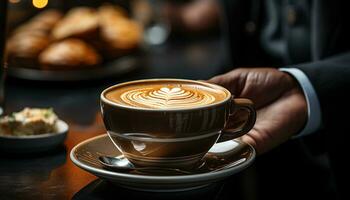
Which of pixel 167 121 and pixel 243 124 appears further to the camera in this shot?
pixel 243 124

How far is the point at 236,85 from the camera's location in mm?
1212

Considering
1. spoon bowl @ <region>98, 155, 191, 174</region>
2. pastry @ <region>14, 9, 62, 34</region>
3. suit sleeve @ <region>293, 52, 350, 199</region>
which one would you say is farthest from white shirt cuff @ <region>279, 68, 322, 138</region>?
pastry @ <region>14, 9, 62, 34</region>

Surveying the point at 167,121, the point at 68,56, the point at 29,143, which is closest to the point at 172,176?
the point at 167,121

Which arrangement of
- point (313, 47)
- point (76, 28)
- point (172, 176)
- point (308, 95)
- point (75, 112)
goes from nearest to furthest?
point (172, 176) → point (308, 95) → point (75, 112) → point (313, 47) → point (76, 28)

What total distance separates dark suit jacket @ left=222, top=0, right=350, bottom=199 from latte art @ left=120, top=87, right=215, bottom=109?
16.9 inches

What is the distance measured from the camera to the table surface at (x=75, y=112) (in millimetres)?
889

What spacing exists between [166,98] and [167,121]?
72 mm

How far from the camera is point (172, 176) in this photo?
2.68 feet

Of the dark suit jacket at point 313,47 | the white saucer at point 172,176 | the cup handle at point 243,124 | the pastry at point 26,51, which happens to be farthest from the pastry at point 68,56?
the cup handle at point 243,124

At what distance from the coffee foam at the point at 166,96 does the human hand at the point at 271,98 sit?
0.20m

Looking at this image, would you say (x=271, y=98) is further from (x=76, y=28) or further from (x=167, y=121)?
(x=76, y=28)

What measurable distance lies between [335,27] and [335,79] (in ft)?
1.12

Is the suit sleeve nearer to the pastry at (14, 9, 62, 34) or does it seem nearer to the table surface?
the table surface

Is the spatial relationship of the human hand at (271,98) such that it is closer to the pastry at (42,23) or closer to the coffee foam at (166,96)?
the coffee foam at (166,96)
